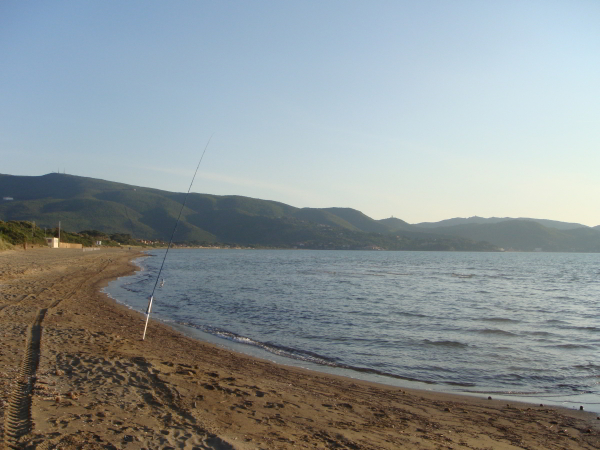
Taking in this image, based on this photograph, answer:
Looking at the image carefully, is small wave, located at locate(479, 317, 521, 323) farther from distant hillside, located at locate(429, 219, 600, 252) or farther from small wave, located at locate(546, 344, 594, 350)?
distant hillside, located at locate(429, 219, 600, 252)

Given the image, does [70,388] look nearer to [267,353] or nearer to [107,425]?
[107,425]

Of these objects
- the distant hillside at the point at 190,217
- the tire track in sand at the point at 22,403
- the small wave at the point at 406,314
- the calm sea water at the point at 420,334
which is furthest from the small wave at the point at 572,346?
the distant hillside at the point at 190,217

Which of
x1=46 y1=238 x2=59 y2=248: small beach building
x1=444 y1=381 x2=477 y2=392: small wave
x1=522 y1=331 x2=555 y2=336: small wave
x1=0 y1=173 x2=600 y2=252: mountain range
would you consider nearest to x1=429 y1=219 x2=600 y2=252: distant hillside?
x1=0 y1=173 x2=600 y2=252: mountain range

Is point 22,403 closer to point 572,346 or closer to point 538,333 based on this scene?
point 572,346

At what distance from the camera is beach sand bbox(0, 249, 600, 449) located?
4.39 m

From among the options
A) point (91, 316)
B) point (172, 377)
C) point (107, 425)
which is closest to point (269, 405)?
point (172, 377)

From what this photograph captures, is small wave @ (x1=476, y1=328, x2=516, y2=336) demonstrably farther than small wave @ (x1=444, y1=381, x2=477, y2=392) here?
Yes

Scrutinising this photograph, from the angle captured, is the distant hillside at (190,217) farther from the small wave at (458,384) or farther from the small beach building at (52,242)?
the small wave at (458,384)

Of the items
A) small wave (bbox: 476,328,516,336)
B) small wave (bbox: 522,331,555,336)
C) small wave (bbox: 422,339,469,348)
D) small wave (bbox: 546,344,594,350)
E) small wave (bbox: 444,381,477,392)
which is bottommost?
small wave (bbox: 444,381,477,392)

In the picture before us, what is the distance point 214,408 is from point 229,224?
159m

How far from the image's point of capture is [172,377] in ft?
21.7

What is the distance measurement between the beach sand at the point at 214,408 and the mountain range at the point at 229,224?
130 m

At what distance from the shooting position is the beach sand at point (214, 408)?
439 cm

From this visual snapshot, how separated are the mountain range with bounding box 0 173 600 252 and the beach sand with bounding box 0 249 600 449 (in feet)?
426
